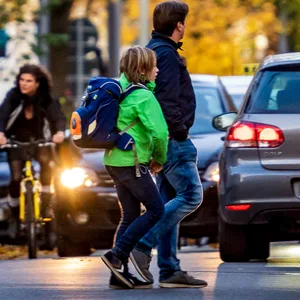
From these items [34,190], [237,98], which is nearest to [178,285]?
[34,190]

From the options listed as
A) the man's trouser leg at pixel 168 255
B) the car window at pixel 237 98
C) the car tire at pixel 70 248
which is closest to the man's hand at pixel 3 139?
the car tire at pixel 70 248

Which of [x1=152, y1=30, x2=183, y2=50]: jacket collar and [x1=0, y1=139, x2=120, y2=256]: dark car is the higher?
[x1=152, y1=30, x2=183, y2=50]: jacket collar

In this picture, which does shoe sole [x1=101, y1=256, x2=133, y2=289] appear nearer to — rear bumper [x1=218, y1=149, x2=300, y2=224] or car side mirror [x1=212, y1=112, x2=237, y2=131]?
rear bumper [x1=218, y1=149, x2=300, y2=224]

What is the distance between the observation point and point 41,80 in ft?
42.8

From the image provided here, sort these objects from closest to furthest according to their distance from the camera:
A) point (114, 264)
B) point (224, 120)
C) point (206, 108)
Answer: point (114, 264), point (224, 120), point (206, 108)

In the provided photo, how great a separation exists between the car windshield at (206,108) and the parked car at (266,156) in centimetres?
301

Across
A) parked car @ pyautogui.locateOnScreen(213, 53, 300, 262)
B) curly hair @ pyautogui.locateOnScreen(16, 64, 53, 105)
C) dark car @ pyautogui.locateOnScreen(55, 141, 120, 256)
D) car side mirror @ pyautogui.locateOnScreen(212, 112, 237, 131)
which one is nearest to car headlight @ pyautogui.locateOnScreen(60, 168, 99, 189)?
dark car @ pyautogui.locateOnScreen(55, 141, 120, 256)

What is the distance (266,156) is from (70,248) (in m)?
3.29

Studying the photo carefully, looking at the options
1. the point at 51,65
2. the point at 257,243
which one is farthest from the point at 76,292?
the point at 51,65

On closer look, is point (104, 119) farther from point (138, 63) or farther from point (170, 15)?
point (170, 15)

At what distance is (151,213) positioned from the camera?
8648 mm

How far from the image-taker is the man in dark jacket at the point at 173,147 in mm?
8633

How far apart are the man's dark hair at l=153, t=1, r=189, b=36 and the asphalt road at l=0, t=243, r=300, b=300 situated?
1.60 metres

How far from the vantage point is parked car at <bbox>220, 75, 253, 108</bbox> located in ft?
49.9
